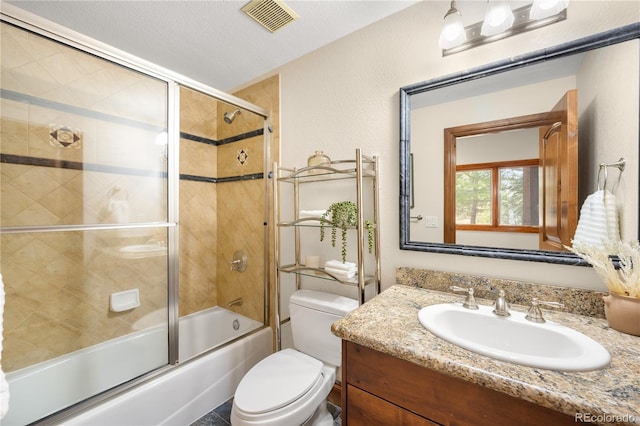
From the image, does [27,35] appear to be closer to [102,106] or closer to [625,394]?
[102,106]

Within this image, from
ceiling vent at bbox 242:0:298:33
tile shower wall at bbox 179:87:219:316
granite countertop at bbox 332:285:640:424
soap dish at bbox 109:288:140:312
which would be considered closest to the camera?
granite countertop at bbox 332:285:640:424

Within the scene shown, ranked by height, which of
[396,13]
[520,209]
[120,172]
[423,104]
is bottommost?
[520,209]

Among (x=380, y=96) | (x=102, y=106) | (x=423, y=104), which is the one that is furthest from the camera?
(x=102, y=106)

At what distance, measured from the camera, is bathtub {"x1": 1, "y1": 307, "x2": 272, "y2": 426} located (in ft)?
4.02

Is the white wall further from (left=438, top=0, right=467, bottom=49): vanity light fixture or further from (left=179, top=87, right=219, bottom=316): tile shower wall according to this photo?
(left=179, top=87, right=219, bottom=316): tile shower wall

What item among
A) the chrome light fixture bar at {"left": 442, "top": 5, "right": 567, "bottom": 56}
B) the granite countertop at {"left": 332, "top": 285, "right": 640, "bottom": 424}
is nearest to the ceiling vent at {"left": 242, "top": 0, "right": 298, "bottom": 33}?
the chrome light fixture bar at {"left": 442, "top": 5, "right": 567, "bottom": 56}

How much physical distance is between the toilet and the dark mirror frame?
22.0 inches

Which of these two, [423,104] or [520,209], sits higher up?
[423,104]

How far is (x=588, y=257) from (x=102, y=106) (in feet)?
8.32

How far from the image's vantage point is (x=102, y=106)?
5.26ft

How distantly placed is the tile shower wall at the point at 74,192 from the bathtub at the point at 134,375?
9 cm

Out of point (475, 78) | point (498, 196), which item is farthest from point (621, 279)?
point (475, 78)

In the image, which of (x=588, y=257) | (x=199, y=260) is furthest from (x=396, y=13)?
(x=199, y=260)

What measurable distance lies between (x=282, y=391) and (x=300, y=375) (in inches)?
4.7
